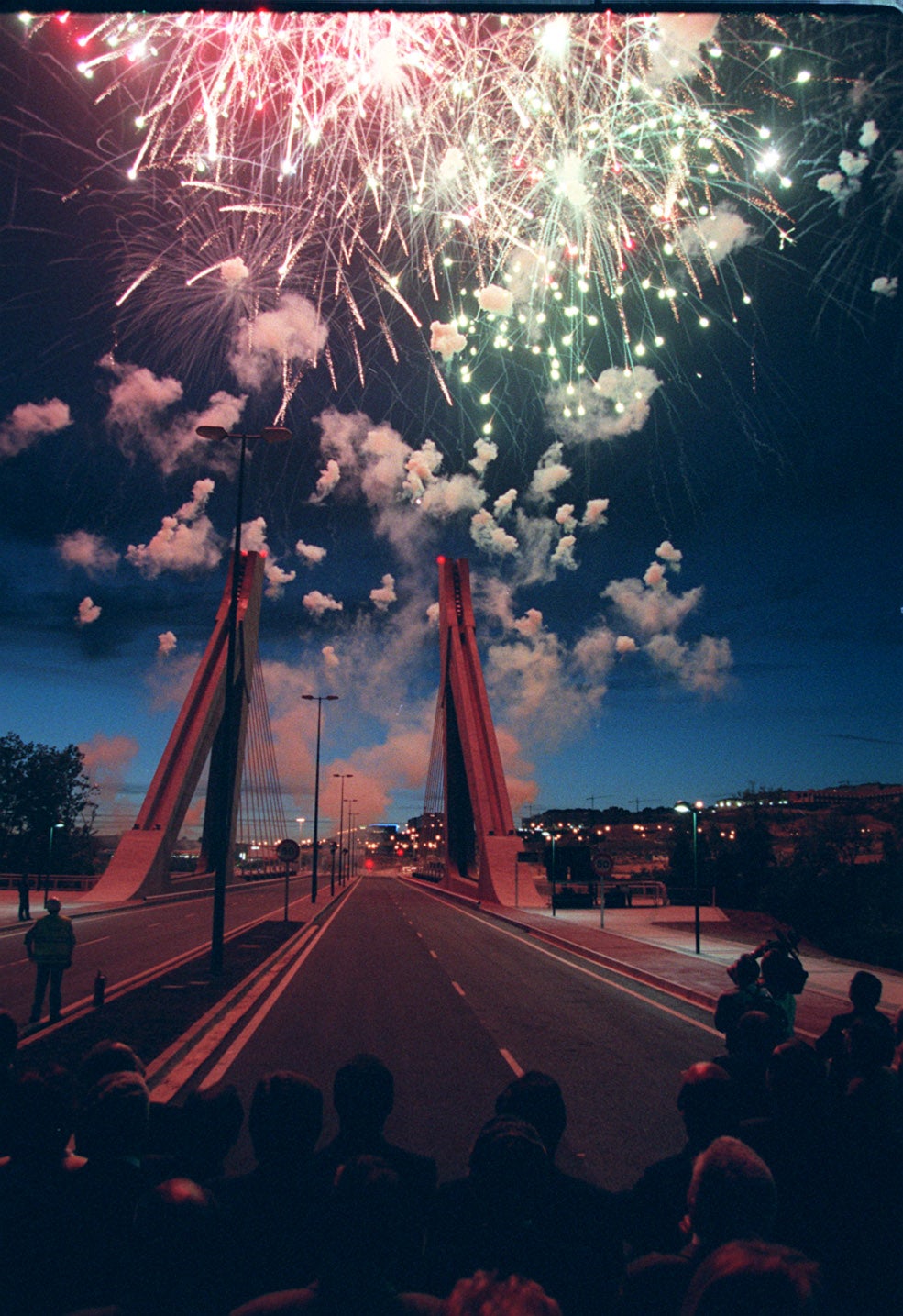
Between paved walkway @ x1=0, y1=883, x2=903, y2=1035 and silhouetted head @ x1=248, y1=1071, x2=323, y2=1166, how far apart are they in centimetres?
571

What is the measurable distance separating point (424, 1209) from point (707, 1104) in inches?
54.1

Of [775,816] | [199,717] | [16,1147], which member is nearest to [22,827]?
[199,717]

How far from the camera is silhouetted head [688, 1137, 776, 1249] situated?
2.45 m

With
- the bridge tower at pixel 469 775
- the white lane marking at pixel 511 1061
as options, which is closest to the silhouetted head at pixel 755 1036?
the white lane marking at pixel 511 1061

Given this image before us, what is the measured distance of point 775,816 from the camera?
102 meters

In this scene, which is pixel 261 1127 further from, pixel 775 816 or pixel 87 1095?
pixel 775 816

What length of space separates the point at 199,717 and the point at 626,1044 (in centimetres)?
4685

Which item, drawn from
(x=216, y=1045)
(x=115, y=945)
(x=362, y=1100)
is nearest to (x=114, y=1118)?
(x=362, y=1100)

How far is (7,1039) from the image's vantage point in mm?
3934

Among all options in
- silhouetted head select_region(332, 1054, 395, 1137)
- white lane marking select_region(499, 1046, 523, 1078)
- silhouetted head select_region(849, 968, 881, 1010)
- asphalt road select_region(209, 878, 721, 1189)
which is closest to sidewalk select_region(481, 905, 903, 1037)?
asphalt road select_region(209, 878, 721, 1189)

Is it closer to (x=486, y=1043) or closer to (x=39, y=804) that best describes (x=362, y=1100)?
(x=486, y=1043)

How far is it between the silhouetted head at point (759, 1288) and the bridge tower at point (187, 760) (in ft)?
132

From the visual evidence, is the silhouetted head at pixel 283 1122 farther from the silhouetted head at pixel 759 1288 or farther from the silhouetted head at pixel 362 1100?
the silhouetted head at pixel 759 1288

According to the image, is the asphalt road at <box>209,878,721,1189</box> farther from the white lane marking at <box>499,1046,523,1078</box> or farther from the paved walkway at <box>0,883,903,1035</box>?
the paved walkway at <box>0,883,903,1035</box>
